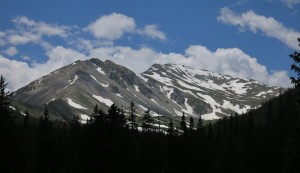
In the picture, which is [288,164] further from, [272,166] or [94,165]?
[272,166]

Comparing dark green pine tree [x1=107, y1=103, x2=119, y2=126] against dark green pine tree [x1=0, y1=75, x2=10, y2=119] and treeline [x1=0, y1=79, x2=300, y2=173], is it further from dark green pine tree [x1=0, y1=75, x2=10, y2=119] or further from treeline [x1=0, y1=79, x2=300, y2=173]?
dark green pine tree [x1=0, y1=75, x2=10, y2=119]

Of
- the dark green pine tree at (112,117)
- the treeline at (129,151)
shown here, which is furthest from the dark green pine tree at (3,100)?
the dark green pine tree at (112,117)

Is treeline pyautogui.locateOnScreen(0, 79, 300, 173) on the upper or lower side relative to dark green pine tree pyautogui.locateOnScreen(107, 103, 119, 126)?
lower

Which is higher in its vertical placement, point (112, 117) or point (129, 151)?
point (112, 117)

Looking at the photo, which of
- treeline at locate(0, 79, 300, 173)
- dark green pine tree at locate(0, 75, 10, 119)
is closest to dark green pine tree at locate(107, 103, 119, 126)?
treeline at locate(0, 79, 300, 173)

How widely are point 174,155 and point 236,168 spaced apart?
11263 millimetres

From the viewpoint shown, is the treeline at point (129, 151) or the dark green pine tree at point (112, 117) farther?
the dark green pine tree at point (112, 117)

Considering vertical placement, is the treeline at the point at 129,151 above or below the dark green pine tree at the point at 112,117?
below

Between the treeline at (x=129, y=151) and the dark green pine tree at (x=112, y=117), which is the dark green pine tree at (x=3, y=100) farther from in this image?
the dark green pine tree at (x=112, y=117)

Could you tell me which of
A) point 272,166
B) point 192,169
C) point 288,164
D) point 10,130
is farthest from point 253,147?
point 10,130

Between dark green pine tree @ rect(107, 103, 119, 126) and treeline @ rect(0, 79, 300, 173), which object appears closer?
treeline @ rect(0, 79, 300, 173)

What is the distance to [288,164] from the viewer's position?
43969 mm

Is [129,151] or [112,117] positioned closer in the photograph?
[112,117]

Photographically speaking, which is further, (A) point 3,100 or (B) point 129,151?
(B) point 129,151
